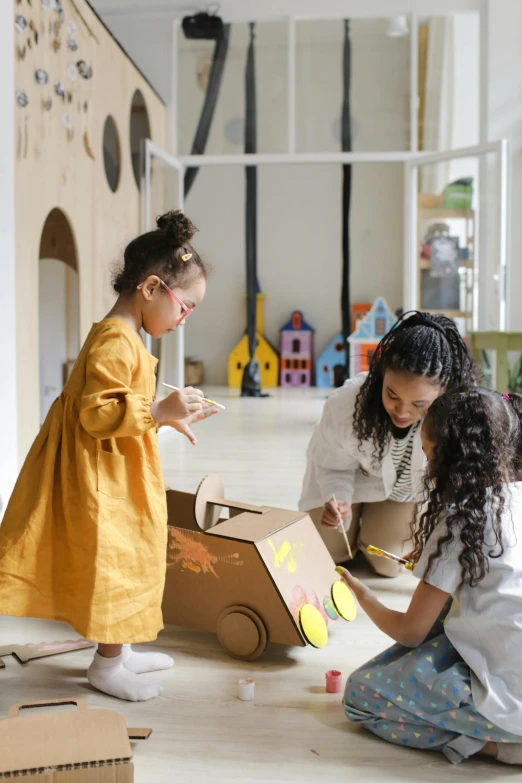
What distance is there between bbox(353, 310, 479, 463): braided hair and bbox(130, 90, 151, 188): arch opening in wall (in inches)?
130

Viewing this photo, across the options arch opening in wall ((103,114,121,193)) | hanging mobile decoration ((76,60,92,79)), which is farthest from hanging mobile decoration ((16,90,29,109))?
arch opening in wall ((103,114,121,193))

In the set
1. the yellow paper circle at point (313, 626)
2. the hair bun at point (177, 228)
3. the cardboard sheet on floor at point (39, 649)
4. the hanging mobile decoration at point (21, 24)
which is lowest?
the cardboard sheet on floor at point (39, 649)

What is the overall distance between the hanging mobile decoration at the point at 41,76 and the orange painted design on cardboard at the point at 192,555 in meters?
2.22

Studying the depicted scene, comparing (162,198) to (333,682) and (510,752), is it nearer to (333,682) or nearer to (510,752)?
(333,682)

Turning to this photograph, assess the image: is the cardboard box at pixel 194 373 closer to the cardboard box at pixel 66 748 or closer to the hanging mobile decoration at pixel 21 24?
the hanging mobile decoration at pixel 21 24

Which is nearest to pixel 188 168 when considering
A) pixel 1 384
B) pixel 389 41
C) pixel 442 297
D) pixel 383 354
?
pixel 389 41

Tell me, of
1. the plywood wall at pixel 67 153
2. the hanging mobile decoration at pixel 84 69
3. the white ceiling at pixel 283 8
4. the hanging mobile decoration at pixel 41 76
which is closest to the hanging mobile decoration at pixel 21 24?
the plywood wall at pixel 67 153

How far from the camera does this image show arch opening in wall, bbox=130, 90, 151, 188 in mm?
4746

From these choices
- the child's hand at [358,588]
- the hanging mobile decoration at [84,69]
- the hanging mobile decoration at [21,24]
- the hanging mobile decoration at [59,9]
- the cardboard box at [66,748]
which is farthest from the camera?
the hanging mobile decoration at [84,69]

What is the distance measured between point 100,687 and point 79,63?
3103mm

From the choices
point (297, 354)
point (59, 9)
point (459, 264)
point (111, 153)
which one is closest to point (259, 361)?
point (297, 354)

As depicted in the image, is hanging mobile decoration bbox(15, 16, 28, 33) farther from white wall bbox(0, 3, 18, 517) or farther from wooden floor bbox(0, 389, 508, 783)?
wooden floor bbox(0, 389, 508, 783)

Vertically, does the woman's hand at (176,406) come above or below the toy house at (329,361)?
above

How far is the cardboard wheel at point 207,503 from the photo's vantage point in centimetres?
178
